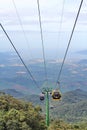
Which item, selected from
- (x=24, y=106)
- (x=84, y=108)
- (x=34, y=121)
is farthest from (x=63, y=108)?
(x=34, y=121)

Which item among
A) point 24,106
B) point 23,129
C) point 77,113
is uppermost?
point 77,113

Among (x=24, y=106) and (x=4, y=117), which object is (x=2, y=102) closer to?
(x=24, y=106)

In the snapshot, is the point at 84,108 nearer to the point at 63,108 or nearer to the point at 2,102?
the point at 63,108

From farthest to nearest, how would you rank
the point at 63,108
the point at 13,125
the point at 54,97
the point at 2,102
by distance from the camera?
the point at 63,108 < the point at 2,102 < the point at 13,125 < the point at 54,97

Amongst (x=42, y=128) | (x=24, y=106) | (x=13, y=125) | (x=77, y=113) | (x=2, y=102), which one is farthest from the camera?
(x=77, y=113)

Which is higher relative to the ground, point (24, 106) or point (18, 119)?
point (24, 106)

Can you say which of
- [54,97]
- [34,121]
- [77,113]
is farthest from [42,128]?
[77,113]

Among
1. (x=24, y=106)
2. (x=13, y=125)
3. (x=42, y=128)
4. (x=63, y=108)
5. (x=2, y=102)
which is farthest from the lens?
(x=63, y=108)

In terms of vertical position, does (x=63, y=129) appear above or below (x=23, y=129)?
above

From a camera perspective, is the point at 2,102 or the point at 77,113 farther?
the point at 77,113
